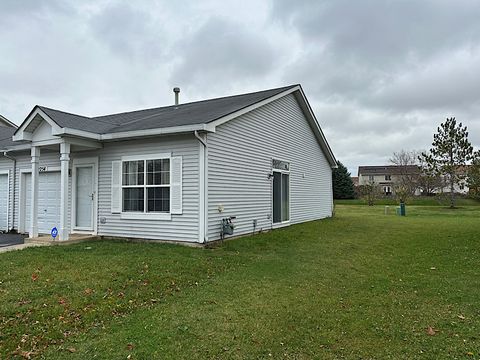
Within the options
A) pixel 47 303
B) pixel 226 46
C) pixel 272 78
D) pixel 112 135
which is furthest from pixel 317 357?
pixel 272 78

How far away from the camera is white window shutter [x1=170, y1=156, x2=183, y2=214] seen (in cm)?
885

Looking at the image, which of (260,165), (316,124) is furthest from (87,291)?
(316,124)

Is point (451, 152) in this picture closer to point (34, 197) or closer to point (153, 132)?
point (153, 132)

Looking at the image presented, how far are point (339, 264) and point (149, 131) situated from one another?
5499 millimetres

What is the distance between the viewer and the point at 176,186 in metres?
8.90

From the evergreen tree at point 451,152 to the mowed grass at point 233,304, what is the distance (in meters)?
23.1

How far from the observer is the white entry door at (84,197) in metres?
10.3

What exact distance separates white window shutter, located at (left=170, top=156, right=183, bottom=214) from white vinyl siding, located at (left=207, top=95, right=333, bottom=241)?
0.76m

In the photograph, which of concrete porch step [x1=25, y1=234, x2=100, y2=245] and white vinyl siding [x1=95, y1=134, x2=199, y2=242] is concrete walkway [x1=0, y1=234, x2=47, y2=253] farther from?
white vinyl siding [x1=95, y1=134, x2=199, y2=242]

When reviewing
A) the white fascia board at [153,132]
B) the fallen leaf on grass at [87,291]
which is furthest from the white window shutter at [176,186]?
the fallen leaf on grass at [87,291]

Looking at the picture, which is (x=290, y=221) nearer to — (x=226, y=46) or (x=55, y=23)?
(x=226, y=46)

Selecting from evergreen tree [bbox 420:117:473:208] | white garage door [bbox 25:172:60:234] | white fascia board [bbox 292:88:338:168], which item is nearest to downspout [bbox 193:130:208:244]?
white garage door [bbox 25:172:60:234]

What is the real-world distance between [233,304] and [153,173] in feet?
17.8

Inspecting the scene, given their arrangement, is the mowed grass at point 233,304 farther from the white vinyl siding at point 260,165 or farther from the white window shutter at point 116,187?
the white vinyl siding at point 260,165
